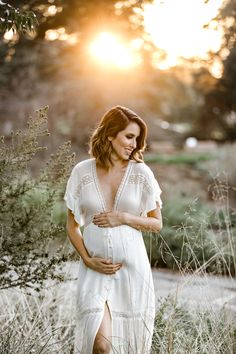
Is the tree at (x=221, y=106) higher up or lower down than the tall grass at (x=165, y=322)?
higher up

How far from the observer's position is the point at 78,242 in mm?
3143

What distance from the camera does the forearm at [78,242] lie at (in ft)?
10.2

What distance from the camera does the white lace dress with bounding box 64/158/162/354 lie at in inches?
119

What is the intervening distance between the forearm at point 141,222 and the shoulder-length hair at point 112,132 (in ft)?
1.10

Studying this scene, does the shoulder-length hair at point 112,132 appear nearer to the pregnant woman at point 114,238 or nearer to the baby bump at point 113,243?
the pregnant woman at point 114,238

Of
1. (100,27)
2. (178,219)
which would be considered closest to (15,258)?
(100,27)

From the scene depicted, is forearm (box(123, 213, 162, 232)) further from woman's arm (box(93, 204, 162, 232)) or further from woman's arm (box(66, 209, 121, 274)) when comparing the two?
woman's arm (box(66, 209, 121, 274))

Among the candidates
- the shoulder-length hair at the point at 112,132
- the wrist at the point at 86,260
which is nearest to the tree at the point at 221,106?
the shoulder-length hair at the point at 112,132

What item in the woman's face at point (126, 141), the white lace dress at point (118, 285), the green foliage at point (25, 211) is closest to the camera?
the white lace dress at point (118, 285)

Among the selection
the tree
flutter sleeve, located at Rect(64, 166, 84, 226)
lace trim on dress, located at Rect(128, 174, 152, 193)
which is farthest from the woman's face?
the tree

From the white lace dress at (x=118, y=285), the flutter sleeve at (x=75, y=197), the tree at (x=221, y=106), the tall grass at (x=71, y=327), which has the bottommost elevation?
the tall grass at (x=71, y=327)

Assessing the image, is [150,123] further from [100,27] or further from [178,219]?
[100,27]

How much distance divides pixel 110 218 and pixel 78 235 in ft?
0.77

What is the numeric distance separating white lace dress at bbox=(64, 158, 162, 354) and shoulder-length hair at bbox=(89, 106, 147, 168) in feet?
0.49
